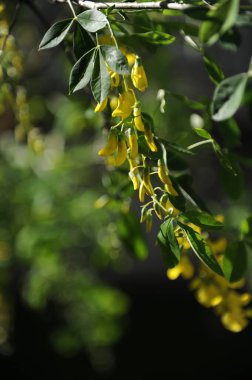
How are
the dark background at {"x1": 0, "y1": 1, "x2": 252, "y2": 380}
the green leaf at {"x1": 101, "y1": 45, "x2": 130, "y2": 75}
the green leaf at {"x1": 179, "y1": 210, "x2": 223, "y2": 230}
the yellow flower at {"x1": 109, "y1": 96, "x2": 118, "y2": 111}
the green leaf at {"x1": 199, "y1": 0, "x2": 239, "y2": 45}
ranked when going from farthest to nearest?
the dark background at {"x1": 0, "y1": 1, "x2": 252, "y2": 380} < the yellow flower at {"x1": 109, "y1": 96, "x2": 118, "y2": 111} < the green leaf at {"x1": 179, "y1": 210, "x2": 223, "y2": 230} < the green leaf at {"x1": 101, "y1": 45, "x2": 130, "y2": 75} < the green leaf at {"x1": 199, "y1": 0, "x2": 239, "y2": 45}

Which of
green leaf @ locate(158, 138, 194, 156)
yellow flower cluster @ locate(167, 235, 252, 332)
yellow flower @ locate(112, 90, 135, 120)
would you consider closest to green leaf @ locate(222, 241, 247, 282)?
yellow flower cluster @ locate(167, 235, 252, 332)

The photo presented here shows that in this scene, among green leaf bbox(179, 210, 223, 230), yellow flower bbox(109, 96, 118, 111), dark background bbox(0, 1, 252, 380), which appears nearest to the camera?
green leaf bbox(179, 210, 223, 230)

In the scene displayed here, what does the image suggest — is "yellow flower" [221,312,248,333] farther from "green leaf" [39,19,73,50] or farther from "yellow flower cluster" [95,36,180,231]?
"green leaf" [39,19,73,50]

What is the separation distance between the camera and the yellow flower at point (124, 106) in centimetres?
67

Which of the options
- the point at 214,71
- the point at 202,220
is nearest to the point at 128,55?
the point at 214,71

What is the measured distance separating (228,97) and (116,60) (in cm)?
13

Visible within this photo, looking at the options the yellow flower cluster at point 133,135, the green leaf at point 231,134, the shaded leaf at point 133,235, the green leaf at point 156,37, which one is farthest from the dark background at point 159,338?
the yellow flower cluster at point 133,135

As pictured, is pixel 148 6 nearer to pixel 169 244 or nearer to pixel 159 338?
pixel 169 244

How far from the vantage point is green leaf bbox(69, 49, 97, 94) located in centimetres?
67

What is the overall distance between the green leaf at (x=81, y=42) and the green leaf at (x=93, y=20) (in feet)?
0.09

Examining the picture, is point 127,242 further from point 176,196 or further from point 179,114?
point 179,114

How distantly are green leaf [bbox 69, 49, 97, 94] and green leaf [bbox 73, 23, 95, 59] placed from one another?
0.09ft

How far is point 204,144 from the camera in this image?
833mm

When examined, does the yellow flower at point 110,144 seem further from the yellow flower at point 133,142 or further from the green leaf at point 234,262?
the green leaf at point 234,262
